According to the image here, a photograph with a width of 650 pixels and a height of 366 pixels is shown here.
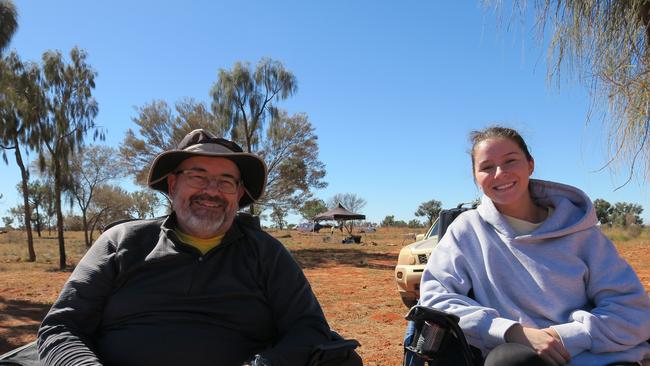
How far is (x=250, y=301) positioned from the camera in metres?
2.21

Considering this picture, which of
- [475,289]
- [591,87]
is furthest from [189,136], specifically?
[591,87]

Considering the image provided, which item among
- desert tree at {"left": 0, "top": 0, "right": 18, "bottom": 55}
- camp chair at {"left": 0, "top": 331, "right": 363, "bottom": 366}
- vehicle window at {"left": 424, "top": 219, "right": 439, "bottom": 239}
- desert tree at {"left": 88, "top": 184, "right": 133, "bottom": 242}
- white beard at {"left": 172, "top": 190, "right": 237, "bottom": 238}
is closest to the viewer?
camp chair at {"left": 0, "top": 331, "right": 363, "bottom": 366}

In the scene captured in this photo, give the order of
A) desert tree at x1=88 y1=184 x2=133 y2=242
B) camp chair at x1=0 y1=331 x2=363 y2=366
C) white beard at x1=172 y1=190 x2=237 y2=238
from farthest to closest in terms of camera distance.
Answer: desert tree at x1=88 y1=184 x2=133 y2=242
white beard at x1=172 y1=190 x2=237 y2=238
camp chair at x1=0 y1=331 x2=363 y2=366

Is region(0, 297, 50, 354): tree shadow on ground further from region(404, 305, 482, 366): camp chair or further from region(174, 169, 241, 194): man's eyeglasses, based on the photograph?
region(404, 305, 482, 366): camp chair

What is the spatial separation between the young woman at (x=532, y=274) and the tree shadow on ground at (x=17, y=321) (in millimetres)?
4982

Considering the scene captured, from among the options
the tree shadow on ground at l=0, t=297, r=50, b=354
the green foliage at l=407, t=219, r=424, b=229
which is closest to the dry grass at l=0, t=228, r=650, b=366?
the tree shadow on ground at l=0, t=297, r=50, b=354

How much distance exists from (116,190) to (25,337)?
3763cm

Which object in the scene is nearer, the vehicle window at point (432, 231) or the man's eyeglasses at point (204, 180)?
the man's eyeglasses at point (204, 180)

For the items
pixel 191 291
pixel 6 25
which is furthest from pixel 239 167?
pixel 6 25

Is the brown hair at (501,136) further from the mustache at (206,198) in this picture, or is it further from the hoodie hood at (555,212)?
the mustache at (206,198)

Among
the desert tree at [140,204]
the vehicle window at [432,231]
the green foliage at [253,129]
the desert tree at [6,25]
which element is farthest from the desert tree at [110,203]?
the vehicle window at [432,231]

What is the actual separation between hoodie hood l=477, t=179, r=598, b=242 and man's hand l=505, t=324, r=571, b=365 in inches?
15.2

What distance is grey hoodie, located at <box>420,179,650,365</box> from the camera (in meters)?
1.84

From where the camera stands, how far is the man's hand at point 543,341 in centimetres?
175
